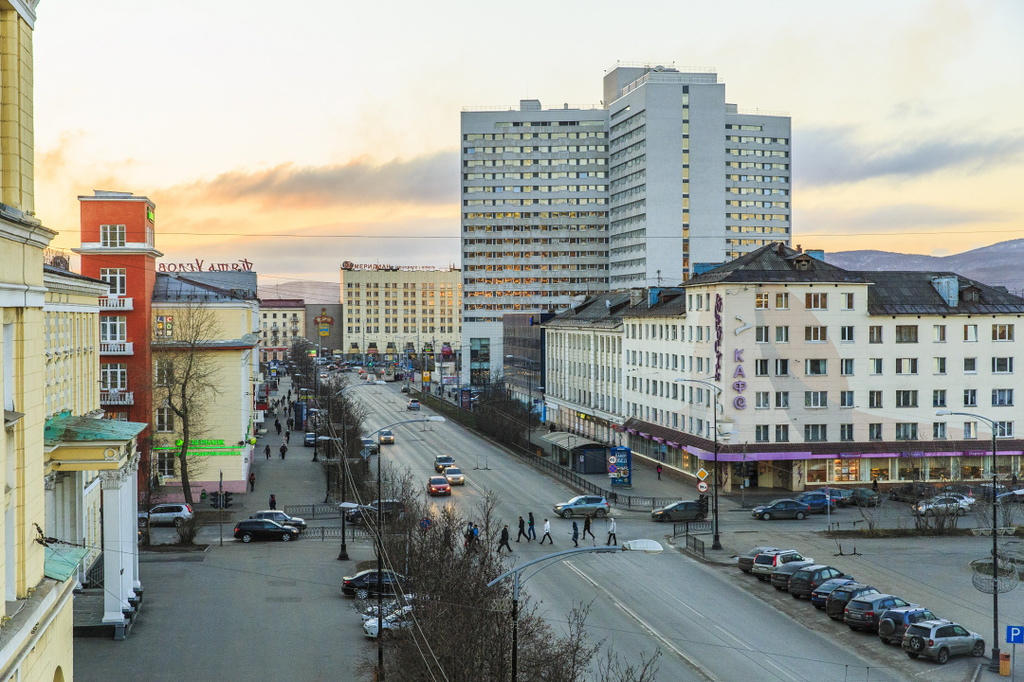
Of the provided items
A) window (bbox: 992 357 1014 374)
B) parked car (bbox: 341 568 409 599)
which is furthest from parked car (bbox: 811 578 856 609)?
window (bbox: 992 357 1014 374)

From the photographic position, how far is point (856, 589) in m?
33.6

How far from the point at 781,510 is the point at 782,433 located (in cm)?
1003

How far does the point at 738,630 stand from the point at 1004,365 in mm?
42390

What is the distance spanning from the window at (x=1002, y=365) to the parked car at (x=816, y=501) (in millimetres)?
17731

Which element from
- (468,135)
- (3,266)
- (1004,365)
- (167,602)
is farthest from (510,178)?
(3,266)

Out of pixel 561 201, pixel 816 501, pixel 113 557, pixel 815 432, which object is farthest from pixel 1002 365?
pixel 561 201

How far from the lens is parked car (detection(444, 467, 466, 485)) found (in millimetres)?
64938

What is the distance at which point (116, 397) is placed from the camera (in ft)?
185

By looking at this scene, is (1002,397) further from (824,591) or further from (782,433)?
(824,591)

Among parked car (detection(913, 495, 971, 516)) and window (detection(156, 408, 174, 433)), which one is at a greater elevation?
window (detection(156, 408, 174, 433))

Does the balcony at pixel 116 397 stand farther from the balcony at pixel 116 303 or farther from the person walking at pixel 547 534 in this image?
the person walking at pixel 547 534

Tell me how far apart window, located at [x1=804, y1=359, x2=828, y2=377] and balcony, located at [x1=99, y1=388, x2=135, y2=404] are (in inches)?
1621

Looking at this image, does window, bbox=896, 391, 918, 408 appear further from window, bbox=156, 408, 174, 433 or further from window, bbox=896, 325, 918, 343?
window, bbox=156, 408, 174, 433

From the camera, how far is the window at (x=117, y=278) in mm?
56812
